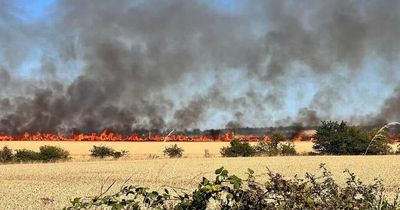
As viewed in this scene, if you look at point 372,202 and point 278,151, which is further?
point 278,151

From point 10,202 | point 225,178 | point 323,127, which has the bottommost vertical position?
point 10,202

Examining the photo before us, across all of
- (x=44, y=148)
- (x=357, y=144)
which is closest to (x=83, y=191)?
(x=44, y=148)

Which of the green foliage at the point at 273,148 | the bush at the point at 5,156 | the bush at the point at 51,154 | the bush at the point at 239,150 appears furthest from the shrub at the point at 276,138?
the bush at the point at 5,156

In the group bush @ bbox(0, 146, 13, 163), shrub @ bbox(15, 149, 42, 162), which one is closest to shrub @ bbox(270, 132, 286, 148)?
shrub @ bbox(15, 149, 42, 162)

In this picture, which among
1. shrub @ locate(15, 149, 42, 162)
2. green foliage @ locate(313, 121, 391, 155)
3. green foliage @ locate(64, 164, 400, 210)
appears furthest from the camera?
green foliage @ locate(313, 121, 391, 155)

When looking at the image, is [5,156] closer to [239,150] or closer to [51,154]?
[51,154]

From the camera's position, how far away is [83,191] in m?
23.1

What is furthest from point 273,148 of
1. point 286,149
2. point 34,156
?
point 34,156

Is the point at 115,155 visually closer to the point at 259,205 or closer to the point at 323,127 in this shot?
the point at 323,127

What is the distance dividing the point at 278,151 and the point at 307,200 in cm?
5622

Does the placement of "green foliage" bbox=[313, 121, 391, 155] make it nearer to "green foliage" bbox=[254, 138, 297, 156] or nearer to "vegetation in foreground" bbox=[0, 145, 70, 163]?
"green foliage" bbox=[254, 138, 297, 156]

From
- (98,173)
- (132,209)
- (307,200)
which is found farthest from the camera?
(98,173)

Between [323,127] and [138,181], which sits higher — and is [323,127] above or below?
above

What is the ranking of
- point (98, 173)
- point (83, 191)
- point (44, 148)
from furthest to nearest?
point (44, 148)
point (98, 173)
point (83, 191)
